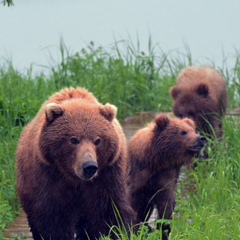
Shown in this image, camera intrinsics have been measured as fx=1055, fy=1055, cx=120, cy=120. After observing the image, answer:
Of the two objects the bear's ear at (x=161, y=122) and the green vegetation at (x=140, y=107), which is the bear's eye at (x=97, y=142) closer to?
the green vegetation at (x=140, y=107)

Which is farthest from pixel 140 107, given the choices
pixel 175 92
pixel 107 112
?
pixel 107 112

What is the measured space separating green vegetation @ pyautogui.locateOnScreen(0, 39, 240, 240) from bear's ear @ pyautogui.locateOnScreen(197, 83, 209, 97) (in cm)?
47

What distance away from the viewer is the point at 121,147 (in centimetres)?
714

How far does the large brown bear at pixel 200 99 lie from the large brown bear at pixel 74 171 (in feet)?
13.4

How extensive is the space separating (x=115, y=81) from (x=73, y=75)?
497 mm

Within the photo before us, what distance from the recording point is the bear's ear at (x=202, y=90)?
11461 millimetres

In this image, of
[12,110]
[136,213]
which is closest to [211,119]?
[12,110]

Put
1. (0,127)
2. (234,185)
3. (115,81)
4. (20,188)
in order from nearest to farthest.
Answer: (20,188) < (234,185) < (0,127) < (115,81)

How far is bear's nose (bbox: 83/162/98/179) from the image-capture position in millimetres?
6629

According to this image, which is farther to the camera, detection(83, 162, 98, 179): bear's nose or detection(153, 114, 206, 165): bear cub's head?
detection(153, 114, 206, 165): bear cub's head

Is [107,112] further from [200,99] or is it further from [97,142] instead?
[200,99]

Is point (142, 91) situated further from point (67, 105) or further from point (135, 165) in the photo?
point (67, 105)

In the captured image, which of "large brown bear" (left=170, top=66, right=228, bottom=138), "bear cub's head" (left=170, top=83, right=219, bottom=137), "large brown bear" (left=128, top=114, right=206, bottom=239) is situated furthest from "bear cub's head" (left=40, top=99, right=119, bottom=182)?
"bear cub's head" (left=170, top=83, right=219, bottom=137)

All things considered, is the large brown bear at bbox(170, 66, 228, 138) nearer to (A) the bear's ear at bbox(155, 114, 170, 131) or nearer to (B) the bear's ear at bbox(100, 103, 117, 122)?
(A) the bear's ear at bbox(155, 114, 170, 131)
